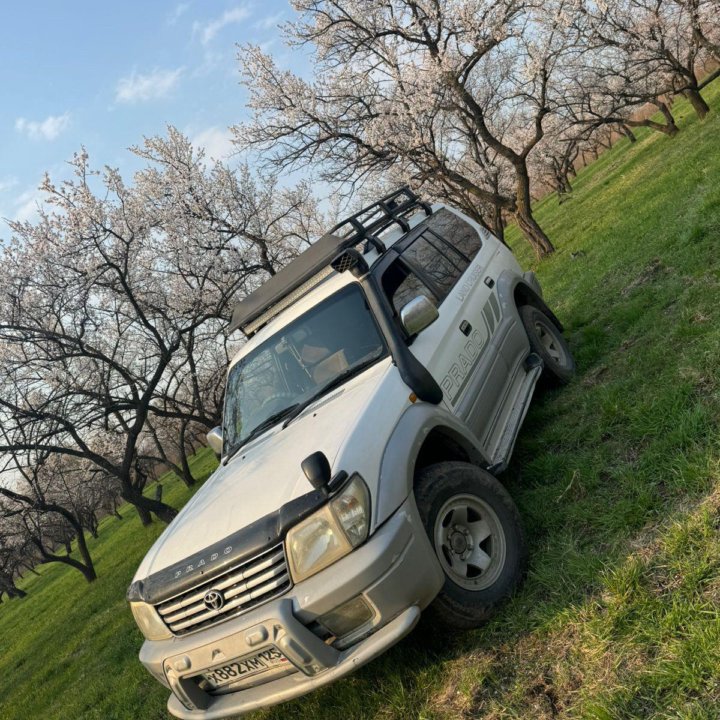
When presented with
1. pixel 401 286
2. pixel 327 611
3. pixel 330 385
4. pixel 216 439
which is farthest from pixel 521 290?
pixel 327 611

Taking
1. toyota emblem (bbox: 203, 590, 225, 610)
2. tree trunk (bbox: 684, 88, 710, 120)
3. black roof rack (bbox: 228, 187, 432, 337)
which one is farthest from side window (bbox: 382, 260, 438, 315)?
tree trunk (bbox: 684, 88, 710, 120)

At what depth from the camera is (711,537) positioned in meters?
2.88

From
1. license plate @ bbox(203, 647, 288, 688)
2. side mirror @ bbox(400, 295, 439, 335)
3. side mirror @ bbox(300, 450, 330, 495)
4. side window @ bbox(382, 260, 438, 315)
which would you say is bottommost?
license plate @ bbox(203, 647, 288, 688)

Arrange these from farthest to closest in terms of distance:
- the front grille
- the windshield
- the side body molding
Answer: the windshield → the side body molding → the front grille

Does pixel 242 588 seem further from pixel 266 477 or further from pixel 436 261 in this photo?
pixel 436 261

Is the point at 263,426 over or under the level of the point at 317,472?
over

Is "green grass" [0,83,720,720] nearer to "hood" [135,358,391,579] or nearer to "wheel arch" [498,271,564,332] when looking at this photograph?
"wheel arch" [498,271,564,332]

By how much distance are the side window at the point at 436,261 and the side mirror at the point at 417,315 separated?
3.10ft

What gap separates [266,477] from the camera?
342cm

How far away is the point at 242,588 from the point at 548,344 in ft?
14.3

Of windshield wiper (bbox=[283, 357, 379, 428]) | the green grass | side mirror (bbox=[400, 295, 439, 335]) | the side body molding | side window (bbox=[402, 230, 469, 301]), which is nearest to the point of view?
the green grass

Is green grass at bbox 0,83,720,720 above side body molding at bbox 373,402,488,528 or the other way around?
the other way around

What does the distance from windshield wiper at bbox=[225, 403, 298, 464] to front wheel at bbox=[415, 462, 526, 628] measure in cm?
120

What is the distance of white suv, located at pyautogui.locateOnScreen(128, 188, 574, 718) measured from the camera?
2863 millimetres
